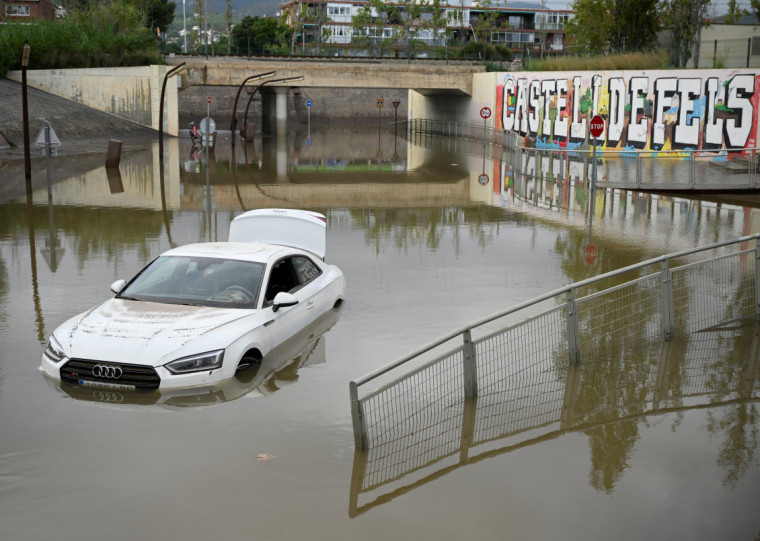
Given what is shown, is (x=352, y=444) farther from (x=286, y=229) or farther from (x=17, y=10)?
(x=17, y=10)

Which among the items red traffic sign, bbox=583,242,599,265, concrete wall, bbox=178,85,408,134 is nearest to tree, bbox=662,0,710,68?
red traffic sign, bbox=583,242,599,265

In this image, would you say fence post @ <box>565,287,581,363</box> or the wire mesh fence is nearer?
the wire mesh fence

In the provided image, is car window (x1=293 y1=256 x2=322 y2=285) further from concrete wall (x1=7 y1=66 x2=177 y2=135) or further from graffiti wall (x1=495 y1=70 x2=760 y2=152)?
concrete wall (x1=7 y1=66 x2=177 y2=135)

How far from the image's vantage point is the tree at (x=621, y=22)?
168ft

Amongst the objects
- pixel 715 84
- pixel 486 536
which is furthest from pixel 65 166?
pixel 486 536

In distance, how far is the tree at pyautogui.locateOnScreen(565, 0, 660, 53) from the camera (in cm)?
5122

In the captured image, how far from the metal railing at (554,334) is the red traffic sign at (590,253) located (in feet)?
11.4

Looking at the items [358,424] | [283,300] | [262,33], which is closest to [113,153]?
[283,300]

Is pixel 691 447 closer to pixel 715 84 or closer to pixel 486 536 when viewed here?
pixel 486 536

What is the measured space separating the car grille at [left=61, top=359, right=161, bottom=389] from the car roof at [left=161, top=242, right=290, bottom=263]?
97.7 inches

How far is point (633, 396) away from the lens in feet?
31.6

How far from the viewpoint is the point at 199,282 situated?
36.1ft

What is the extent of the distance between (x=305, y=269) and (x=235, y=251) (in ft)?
3.33

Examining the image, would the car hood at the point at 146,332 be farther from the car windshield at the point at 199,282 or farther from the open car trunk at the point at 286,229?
the open car trunk at the point at 286,229
